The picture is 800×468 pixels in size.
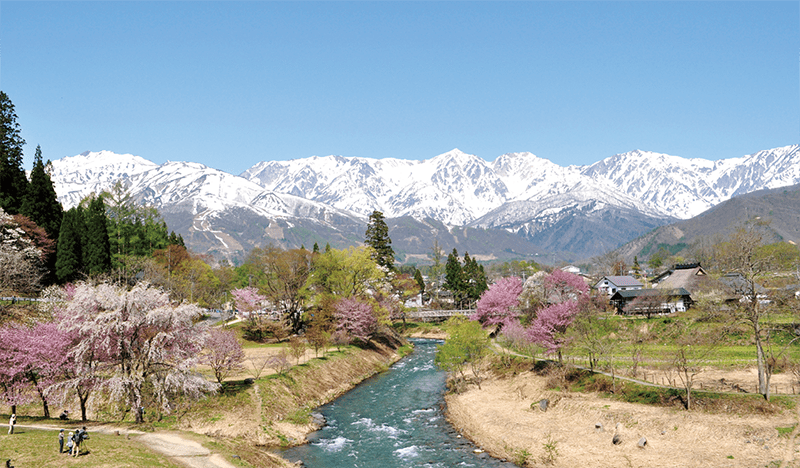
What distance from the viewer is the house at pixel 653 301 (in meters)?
88.1

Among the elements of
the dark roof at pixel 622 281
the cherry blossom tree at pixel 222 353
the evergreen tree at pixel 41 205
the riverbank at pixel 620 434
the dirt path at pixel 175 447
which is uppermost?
the evergreen tree at pixel 41 205

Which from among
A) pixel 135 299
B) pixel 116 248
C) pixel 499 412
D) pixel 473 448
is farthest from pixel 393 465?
pixel 116 248

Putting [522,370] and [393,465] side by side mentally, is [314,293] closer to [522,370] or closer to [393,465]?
[522,370]

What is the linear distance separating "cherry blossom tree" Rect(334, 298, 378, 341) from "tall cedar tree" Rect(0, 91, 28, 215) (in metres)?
50.1

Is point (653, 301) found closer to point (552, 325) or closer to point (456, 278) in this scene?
point (552, 325)

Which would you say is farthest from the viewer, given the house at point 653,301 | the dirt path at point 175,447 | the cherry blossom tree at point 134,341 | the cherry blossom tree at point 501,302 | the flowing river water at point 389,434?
the house at point 653,301

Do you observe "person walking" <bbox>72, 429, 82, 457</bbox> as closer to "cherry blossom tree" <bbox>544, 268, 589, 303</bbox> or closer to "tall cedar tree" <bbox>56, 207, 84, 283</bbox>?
"tall cedar tree" <bbox>56, 207, 84, 283</bbox>

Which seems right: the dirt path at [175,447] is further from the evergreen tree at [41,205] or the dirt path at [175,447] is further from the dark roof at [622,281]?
the dark roof at [622,281]

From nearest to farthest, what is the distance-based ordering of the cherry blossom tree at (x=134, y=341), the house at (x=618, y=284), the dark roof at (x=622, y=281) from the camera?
the cherry blossom tree at (x=134, y=341) → the house at (x=618, y=284) → the dark roof at (x=622, y=281)

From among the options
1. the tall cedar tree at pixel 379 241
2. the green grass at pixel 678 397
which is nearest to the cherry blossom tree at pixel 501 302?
the tall cedar tree at pixel 379 241

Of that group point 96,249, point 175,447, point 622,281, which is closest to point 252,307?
point 96,249

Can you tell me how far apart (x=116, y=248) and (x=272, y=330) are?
33.7m

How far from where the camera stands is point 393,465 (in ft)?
119

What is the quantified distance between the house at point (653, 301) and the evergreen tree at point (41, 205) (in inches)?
3765
